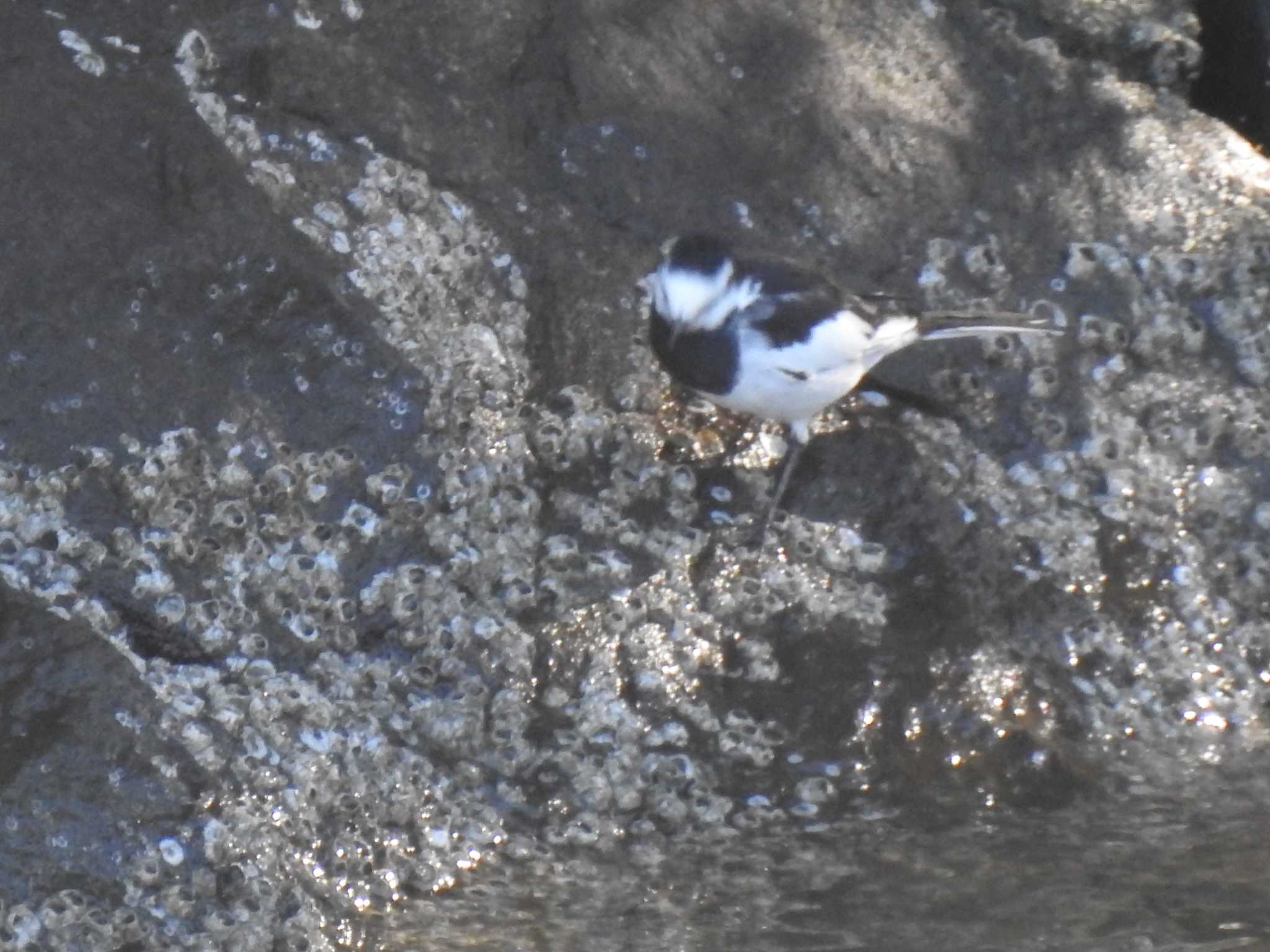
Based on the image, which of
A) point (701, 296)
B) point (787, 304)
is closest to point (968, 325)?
point (787, 304)

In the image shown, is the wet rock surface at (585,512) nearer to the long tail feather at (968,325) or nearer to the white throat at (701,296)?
the long tail feather at (968,325)

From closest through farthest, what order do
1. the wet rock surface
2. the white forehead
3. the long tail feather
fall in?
the wet rock surface
the white forehead
the long tail feather

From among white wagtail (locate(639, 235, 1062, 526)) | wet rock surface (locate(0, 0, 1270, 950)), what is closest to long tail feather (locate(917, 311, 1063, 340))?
white wagtail (locate(639, 235, 1062, 526))

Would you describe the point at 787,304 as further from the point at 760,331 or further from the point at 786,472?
the point at 786,472

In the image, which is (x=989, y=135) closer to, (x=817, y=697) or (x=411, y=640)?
(x=817, y=697)

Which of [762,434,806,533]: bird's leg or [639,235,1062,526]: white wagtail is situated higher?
[639,235,1062,526]: white wagtail

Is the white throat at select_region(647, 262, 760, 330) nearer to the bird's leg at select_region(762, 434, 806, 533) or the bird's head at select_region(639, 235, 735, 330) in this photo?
the bird's head at select_region(639, 235, 735, 330)

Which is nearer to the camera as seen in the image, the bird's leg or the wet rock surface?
the wet rock surface

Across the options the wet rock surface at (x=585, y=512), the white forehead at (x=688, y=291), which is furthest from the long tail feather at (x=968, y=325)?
the white forehead at (x=688, y=291)
